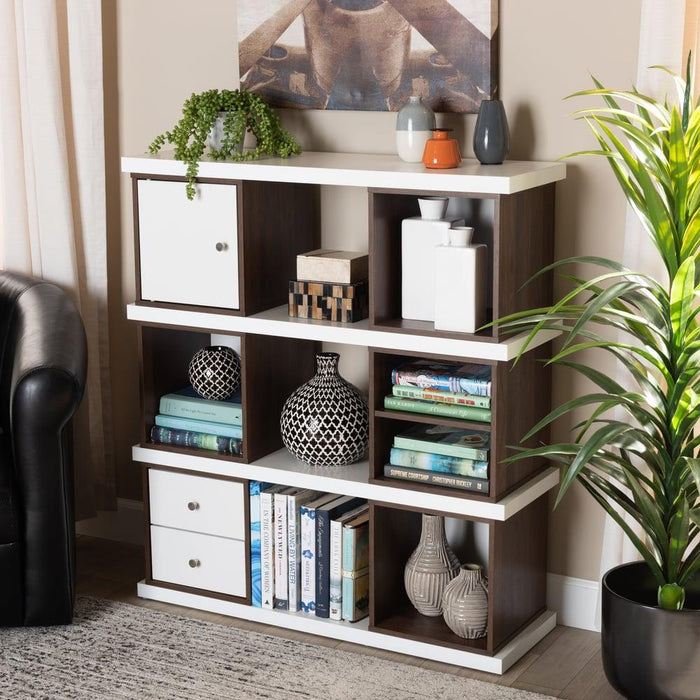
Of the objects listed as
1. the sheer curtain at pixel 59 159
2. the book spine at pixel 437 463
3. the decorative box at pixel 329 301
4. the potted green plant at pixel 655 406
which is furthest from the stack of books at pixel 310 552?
the sheer curtain at pixel 59 159

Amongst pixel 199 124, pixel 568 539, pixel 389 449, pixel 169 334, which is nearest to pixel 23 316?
pixel 169 334

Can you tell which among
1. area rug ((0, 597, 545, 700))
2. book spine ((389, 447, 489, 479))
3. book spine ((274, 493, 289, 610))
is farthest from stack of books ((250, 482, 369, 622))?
book spine ((389, 447, 489, 479))

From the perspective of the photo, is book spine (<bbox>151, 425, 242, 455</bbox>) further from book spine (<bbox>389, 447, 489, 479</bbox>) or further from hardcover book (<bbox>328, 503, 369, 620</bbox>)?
book spine (<bbox>389, 447, 489, 479</bbox>)

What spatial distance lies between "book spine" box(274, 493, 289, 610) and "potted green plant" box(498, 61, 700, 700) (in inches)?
28.7

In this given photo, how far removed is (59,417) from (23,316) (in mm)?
445

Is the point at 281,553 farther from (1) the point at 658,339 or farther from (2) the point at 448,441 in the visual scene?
(1) the point at 658,339

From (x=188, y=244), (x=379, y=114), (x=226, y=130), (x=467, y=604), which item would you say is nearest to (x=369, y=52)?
(x=379, y=114)

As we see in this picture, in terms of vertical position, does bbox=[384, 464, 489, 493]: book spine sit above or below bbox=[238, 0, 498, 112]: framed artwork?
below

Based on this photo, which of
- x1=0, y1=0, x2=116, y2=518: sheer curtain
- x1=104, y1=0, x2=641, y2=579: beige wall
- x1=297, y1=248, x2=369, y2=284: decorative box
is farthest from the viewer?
x1=0, y1=0, x2=116, y2=518: sheer curtain

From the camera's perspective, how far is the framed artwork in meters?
2.80

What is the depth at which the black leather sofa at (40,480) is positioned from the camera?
2.77 m

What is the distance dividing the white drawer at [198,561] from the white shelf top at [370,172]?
968mm

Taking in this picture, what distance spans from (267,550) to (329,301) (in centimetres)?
68

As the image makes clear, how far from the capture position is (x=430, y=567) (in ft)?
9.35
